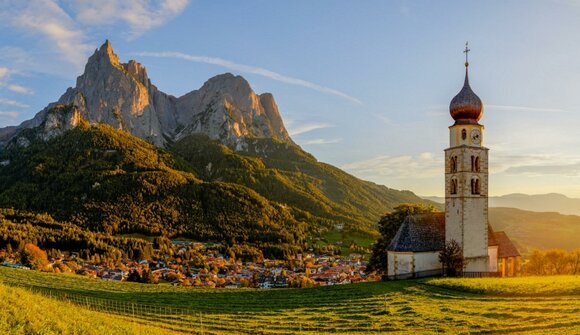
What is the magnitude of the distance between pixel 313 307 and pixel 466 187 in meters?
23.5

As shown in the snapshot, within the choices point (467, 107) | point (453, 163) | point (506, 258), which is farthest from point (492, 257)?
point (467, 107)

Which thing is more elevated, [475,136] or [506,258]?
[475,136]

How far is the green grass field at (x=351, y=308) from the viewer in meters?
26.0

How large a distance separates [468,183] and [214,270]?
7357 cm

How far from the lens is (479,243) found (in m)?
49.4

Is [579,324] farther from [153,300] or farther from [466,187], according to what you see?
[153,300]

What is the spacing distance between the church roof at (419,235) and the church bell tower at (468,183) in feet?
4.38

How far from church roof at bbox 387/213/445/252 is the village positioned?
25.2 m

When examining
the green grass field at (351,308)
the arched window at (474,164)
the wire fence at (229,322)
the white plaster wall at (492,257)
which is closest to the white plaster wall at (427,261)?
the green grass field at (351,308)

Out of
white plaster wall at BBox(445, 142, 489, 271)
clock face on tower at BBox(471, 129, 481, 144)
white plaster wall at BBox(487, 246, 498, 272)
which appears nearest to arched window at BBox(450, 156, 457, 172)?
white plaster wall at BBox(445, 142, 489, 271)

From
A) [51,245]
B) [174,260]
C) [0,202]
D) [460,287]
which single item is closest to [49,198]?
[0,202]

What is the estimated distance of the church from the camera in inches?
1923

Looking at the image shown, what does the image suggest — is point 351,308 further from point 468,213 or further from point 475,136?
point 475,136

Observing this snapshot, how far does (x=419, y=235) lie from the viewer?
50.0 meters
